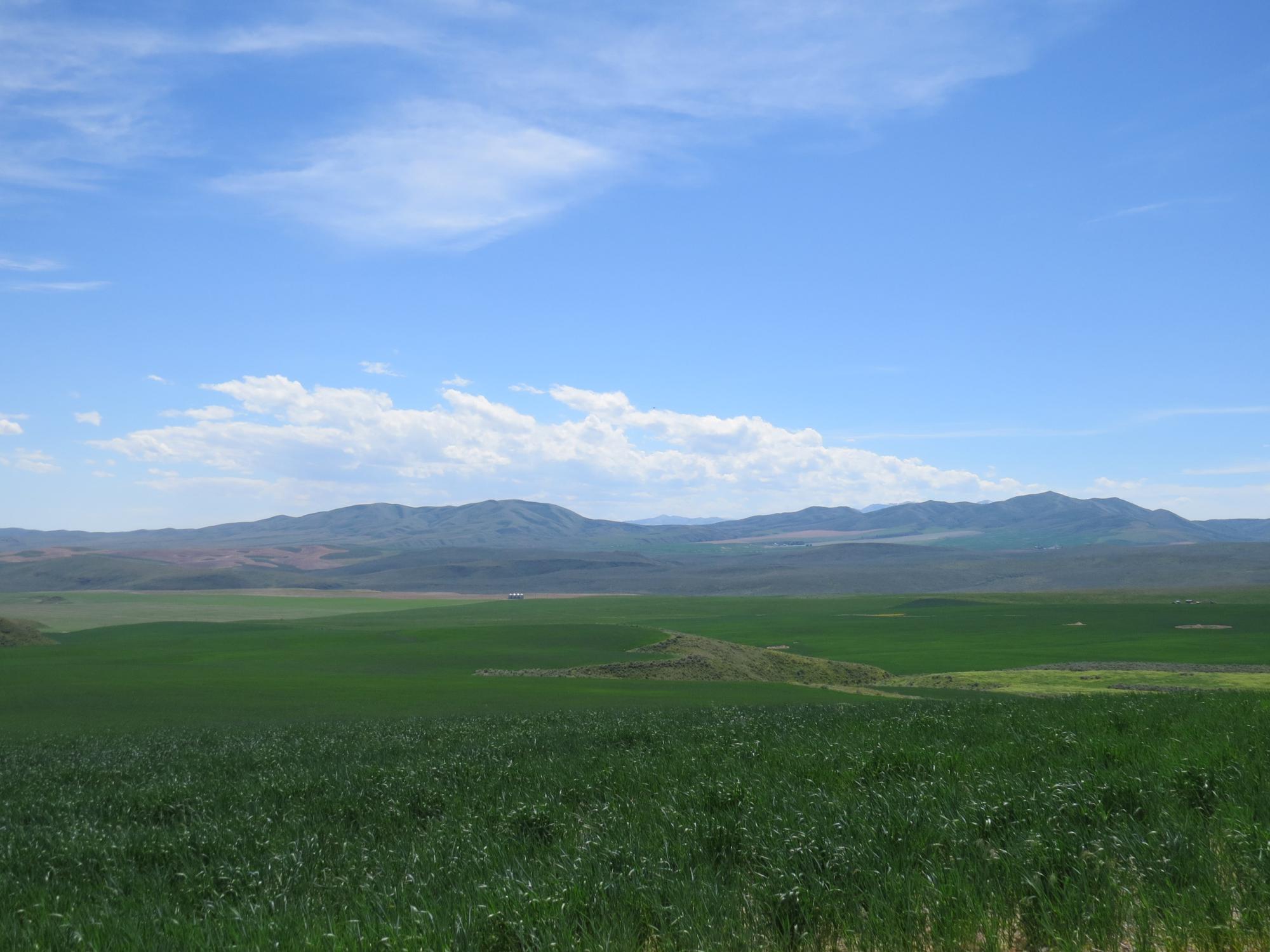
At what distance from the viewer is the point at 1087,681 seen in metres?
50.7

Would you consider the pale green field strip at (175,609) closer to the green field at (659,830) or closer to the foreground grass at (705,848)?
the green field at (659,830)

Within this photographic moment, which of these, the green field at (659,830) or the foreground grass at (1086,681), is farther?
the foreground grass at (1086,681)

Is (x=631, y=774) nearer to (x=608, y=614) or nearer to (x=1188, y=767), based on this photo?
(x=1188, y=767)

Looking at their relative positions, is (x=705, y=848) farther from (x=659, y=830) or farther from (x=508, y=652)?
(x=508, y=652)

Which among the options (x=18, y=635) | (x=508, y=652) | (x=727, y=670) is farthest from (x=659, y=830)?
(x=18, y=635)

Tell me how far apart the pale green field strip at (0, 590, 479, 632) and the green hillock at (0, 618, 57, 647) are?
27362mm

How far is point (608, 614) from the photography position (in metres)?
145

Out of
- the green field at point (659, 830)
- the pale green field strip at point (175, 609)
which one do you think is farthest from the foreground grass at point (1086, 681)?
the pale green field strip at point (175, 609)

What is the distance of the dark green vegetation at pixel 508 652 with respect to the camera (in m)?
41.7

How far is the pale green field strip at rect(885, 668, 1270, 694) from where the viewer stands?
152ft

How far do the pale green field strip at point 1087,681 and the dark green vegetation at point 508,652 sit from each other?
8612 mm

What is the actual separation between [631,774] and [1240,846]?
345 inches

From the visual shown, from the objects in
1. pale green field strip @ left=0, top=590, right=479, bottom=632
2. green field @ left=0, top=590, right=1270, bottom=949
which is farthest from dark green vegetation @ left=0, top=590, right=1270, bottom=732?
green field @ left=0, top=590, right=1270, bottom=949

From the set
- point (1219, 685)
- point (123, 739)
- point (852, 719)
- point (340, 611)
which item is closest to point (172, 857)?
point (852, 719)
